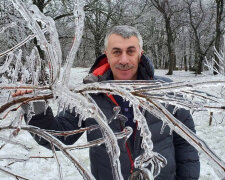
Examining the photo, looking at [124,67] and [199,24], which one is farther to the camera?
[199,24]

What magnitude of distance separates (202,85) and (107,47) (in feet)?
5.84

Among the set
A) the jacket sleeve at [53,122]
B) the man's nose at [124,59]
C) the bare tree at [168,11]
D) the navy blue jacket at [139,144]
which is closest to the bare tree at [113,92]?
the jacket sleeve at [53,122]

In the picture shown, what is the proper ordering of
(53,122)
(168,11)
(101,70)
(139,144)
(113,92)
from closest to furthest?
(113,92) → (53,122) → (139,144) → (101,70) → (168,11)

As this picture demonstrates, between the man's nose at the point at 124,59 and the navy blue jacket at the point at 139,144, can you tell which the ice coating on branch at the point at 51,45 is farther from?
the man's nose at the point at 124,59

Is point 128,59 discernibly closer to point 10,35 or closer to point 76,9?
point 76,9

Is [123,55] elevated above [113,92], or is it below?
above

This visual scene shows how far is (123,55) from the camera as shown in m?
2.03

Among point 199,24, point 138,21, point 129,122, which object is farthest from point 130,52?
point 199,24

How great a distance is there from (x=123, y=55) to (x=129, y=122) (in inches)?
22.5

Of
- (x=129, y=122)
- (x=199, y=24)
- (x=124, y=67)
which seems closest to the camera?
(x=129, y=122)

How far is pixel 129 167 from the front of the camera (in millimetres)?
1910

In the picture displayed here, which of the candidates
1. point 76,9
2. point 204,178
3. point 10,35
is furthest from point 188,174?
point 10,35

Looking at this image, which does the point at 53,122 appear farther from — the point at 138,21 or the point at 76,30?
the point at 138,21

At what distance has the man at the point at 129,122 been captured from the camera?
1921 mm
